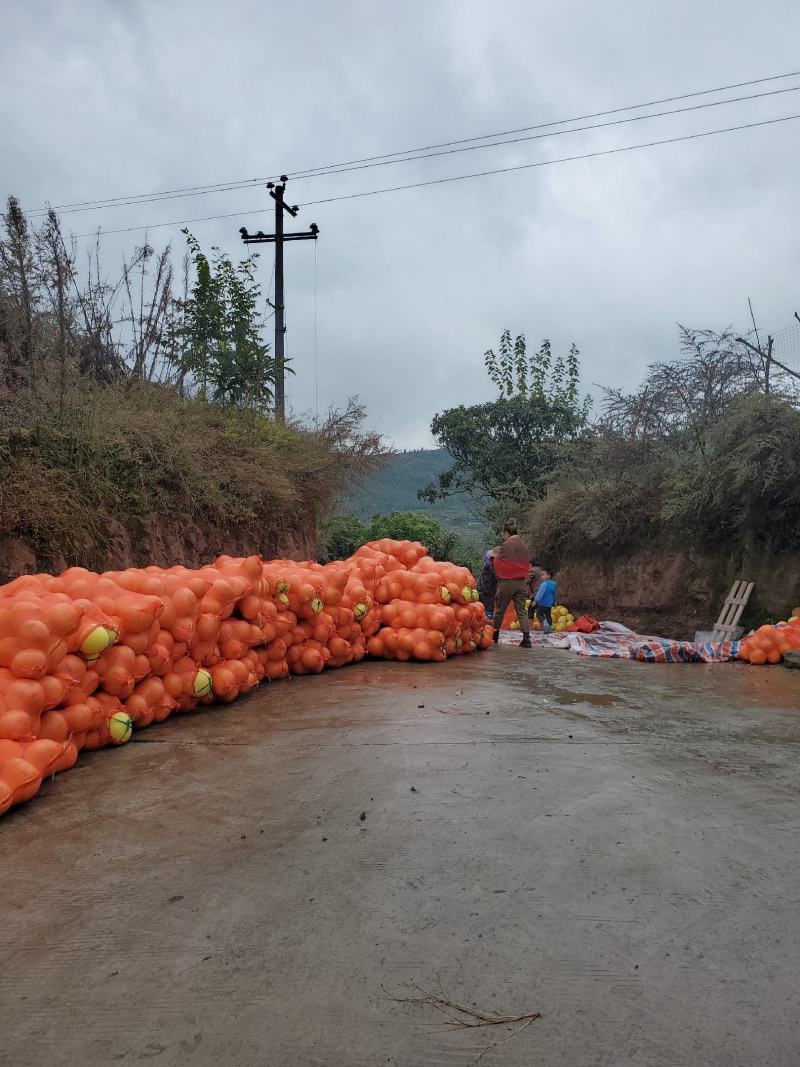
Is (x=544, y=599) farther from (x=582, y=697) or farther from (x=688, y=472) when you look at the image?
A: (x=582, y=697)

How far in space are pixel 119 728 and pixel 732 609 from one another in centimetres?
1136

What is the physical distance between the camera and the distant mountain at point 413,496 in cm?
1450

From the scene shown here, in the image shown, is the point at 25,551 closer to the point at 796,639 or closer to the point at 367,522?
the point at 796,639

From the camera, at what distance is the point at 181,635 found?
15.2ft

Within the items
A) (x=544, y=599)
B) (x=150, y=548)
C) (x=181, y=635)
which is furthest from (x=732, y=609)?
(x=181, y=635)

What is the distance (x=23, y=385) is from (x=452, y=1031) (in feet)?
29.4

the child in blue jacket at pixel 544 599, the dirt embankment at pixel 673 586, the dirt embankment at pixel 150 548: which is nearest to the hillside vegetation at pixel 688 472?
the dirt embankment at pixel 673 586

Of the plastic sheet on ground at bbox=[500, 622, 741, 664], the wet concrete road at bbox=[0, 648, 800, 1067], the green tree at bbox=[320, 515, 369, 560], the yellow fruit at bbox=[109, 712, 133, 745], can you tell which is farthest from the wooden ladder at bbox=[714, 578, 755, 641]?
the yellow fruit at bbox=[109, 712, 133, 745]

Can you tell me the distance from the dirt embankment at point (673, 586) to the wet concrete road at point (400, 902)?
9129 millimetres

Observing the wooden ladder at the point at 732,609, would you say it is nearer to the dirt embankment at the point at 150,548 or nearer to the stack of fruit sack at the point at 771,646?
the stack of fruit sack at the point at 771,646

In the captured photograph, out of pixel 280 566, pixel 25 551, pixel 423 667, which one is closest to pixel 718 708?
pixel 423 667

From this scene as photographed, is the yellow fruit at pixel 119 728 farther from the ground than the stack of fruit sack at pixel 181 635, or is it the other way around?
the stack of fruit sack at pixel 181 635

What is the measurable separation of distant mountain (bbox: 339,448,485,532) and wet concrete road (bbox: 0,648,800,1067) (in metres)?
10.5

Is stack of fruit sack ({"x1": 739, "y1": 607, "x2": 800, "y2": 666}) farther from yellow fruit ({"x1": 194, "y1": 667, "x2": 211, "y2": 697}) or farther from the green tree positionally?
the green tree
